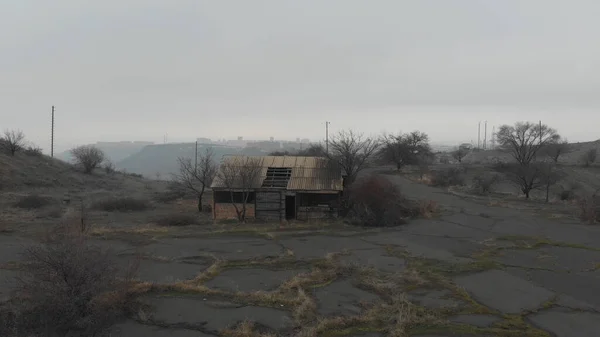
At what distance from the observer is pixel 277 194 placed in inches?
881

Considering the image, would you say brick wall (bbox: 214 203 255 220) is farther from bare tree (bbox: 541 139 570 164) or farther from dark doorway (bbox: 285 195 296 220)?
bare tree (bbox: 541 139 570 164)

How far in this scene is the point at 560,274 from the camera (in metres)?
12.6

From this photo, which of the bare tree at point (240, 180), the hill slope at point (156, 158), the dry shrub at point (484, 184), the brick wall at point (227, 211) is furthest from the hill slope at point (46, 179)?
the hill slope at point (156, 158)

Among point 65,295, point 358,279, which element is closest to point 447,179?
point 358,279

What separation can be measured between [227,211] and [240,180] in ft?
6.27

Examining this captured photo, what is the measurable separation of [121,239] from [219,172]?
7369 millimetres

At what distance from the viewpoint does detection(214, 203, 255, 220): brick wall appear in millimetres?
22406

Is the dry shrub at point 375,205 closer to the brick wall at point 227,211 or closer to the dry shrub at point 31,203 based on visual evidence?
the brick wall at point 227,211

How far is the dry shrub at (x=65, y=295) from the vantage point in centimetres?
795

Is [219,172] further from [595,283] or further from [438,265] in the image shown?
[595,283]

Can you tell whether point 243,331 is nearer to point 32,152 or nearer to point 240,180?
point 240,180

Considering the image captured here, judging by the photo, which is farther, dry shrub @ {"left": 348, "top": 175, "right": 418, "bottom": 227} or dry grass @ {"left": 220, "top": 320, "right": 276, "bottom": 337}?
dry shrub @ {"left": 348, "top": 175, "right": 418, "bottom": 227}

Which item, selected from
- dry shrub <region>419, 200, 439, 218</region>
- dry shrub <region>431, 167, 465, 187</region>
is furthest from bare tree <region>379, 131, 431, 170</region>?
dry shrub <region>419, 200, 439, 218</region>

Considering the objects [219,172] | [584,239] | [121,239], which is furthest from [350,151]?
[121,239]
